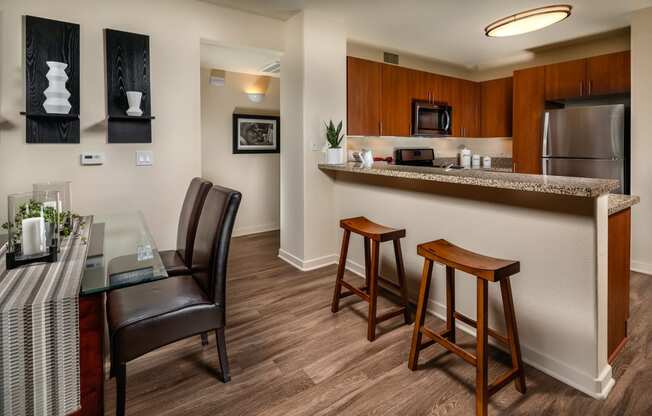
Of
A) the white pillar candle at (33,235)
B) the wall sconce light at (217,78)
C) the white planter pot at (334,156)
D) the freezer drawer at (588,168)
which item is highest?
the wall sconce light at (217,78)

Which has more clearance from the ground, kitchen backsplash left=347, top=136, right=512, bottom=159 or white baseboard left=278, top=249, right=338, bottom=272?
kitchen backsplash left=347, top=136, right=512, bottom=159

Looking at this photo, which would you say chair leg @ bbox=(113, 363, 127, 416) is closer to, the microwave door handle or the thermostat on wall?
the thermostat on wall

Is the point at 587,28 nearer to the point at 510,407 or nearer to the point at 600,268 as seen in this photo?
the point at 600,268

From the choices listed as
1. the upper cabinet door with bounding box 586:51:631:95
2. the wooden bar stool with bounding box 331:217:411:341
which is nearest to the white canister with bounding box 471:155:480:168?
the upper cabinet door with bounding box 586:51:631:95

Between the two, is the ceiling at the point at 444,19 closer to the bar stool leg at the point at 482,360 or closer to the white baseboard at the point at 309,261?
the white baseboard at the point at 309,261

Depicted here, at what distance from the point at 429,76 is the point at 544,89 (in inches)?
54.5

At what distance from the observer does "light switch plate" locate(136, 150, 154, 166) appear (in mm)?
2845

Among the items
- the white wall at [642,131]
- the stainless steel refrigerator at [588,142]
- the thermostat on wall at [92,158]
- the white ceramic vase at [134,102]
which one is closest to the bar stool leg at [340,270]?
the white ceramic vase at [134,102]

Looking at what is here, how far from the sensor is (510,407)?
1.64 m

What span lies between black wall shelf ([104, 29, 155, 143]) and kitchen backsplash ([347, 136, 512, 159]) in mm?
2473

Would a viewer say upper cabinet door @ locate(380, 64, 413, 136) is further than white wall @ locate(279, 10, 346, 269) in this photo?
Yes

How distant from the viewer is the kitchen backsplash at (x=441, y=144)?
4748mm

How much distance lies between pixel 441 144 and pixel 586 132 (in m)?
2.08

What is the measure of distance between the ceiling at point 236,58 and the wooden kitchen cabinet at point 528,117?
121 inches
